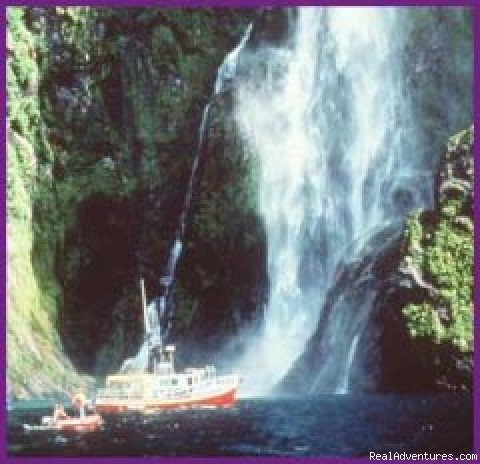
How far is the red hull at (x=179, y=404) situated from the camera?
1710 inches

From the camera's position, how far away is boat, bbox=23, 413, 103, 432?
35.9m

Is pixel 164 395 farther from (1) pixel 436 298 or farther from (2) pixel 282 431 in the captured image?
(2) pixel 282 431

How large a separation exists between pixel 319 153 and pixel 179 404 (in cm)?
1953

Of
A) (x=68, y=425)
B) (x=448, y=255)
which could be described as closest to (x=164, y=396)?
(x=68, y=425)

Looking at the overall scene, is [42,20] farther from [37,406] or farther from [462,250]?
[462,250]

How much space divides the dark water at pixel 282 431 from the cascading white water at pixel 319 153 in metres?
13.6

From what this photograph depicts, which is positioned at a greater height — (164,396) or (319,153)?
(319,153)

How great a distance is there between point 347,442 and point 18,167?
31.7m

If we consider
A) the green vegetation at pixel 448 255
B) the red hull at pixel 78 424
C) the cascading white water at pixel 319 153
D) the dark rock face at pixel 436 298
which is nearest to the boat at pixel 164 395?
the red hull at pixel 78 424

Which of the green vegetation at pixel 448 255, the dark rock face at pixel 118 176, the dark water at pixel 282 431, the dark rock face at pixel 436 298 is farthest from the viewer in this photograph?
the dark rock face at pixel 118 176

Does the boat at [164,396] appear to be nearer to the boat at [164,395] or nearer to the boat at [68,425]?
the boat at [164,395]

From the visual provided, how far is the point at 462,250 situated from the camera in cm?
4600

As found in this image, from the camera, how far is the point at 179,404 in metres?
43.8

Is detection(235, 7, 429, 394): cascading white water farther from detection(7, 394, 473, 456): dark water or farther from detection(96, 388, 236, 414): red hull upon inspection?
detection(7, 394, 473, 456): dark water
